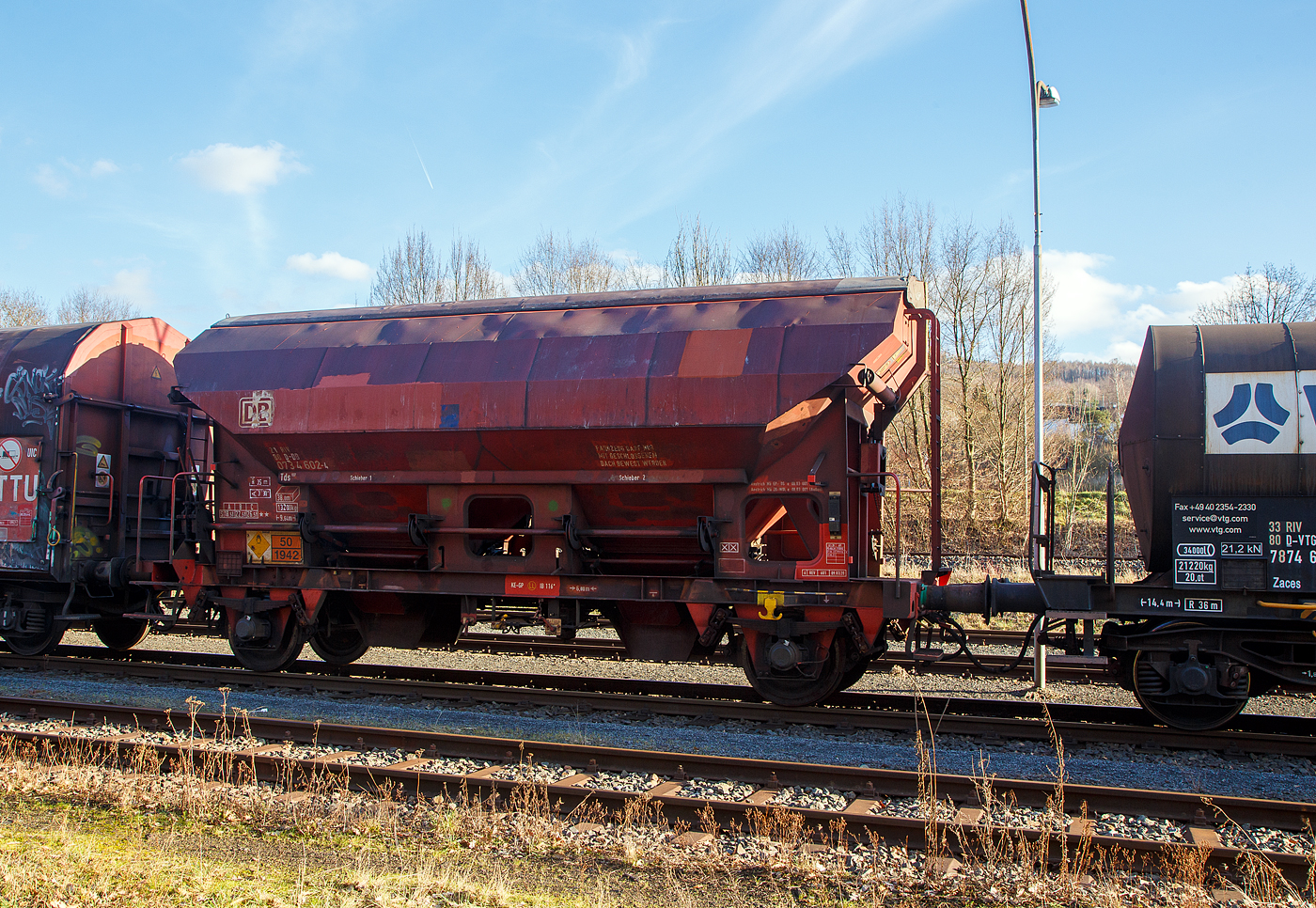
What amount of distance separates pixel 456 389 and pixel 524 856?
5.25 m

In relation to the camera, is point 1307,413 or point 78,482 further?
point 78,482

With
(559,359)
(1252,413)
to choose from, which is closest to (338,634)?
(559,359)

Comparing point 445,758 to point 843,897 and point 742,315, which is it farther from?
point 742,315

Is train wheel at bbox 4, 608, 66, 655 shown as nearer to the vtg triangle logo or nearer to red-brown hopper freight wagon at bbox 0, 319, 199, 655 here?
red-brown hopper freight wagon at bbox 0, 319, 199, 655

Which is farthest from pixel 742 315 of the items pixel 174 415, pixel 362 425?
pixel 174 415

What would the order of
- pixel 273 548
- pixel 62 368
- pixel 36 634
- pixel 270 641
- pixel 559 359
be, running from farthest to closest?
pixel 36 634 → pixel 62 368 → pixel 270 641 → pixel 273 548 → pixel 559 359

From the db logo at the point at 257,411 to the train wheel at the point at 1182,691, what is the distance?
978 cm

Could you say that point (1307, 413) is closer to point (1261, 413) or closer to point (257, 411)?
point (1261, 413)

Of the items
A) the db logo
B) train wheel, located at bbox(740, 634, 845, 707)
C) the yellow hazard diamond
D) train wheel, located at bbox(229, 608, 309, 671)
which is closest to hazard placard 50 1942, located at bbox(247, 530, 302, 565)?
the yellow hazard diamond

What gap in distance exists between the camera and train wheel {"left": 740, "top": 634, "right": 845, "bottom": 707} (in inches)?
361

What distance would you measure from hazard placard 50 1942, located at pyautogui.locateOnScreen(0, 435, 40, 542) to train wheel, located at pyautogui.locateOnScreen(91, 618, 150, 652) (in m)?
1.93

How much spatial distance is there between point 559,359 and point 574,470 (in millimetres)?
1215

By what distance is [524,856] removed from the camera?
580 cm

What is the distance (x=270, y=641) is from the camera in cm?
1103
